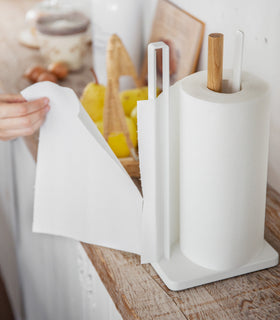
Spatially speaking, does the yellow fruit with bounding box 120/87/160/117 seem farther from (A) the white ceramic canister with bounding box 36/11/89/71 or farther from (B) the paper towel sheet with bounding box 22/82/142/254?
(A) the white ceramic canister with bounding box 36/11/89/71

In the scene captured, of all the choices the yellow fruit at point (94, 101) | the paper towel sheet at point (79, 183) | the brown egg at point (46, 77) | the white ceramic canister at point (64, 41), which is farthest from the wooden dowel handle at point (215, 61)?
the white ceramic canister at point (64, 41)

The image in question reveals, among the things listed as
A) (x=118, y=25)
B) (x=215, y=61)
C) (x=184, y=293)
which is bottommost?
(x=184, y=293)

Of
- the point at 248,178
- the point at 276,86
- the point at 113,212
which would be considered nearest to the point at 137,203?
the point at 113,212

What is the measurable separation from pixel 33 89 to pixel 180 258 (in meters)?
0.35

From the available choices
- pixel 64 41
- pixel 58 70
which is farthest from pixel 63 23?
pixel 58 70

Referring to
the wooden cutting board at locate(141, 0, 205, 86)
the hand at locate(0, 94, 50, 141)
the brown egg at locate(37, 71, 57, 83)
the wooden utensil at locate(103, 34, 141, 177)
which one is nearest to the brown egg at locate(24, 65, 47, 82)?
the brown egg at locate(37, 71, 57, 83)

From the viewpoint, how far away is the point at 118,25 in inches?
54.8

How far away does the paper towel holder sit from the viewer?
0.79 metres

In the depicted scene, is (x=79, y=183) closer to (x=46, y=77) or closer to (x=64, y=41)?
(x=46, y=77)

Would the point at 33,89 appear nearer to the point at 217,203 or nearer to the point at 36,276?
the point at 217,203

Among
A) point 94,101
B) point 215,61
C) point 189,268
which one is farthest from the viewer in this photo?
point 94,101

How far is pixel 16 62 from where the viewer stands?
5.29 feet

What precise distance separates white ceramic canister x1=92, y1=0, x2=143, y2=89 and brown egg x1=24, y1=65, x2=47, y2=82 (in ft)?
0.55

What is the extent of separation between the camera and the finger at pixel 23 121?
838mm
